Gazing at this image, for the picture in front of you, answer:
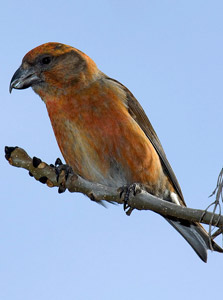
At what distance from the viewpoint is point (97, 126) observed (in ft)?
13.4

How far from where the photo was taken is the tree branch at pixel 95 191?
9.30 ft

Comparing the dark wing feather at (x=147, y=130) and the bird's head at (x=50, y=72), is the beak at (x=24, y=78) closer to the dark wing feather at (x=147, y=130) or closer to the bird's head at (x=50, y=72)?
the bird's head at (x=50, y=72)

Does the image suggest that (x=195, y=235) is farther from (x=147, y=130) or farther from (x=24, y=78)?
(x=24, y=78)

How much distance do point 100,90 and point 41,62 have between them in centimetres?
62

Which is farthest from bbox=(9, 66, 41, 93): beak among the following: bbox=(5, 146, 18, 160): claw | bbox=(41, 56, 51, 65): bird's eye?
bbox=(5, 146, 18, 160): claw

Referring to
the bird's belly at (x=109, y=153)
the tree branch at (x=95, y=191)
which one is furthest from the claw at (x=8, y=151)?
the bird's belly at (x=109, y=153)

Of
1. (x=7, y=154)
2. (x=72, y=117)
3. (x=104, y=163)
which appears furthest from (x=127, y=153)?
(x=7, y=154)

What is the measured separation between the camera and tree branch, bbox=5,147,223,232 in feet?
9.30

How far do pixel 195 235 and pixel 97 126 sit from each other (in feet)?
4.81

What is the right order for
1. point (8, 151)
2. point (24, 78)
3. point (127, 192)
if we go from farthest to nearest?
point (24, 78) < point (127, 192) < point (8, 151)

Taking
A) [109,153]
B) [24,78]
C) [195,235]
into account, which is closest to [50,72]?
[24,78]

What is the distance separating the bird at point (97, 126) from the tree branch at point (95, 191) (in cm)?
82

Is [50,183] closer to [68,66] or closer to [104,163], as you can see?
[104,163]

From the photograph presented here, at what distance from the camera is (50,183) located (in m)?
3.19
